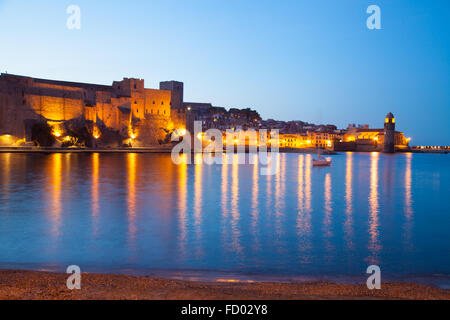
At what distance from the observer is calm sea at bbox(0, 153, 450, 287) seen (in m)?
5.15

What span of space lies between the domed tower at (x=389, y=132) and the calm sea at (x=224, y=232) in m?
50.2

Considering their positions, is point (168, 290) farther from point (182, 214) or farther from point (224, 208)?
point (224, 208)

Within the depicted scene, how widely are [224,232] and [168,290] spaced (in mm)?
4087

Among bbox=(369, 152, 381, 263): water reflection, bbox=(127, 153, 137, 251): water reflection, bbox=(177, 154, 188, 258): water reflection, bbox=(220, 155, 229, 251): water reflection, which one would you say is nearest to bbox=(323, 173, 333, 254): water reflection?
bbox=(369, 152, 381, 263): water reflection

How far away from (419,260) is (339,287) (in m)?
2.56

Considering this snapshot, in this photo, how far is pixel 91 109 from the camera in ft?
116

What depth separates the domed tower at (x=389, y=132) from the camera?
5953cm

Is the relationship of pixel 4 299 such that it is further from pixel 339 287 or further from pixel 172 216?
pixel 172 216

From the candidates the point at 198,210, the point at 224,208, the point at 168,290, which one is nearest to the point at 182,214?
the point at 198,210

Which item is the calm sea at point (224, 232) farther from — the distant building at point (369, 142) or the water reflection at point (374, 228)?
the distant building at point (369, 142)

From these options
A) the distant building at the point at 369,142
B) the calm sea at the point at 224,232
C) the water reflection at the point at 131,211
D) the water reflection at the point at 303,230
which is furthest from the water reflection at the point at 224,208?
the distant building at the point at 369,142

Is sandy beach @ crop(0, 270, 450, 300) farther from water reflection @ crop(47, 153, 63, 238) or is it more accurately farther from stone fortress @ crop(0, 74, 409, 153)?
stone fortress @ crop(0, 74, 409, 153)
